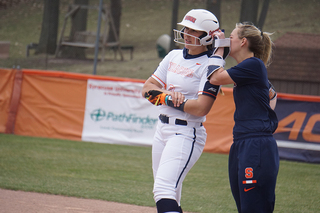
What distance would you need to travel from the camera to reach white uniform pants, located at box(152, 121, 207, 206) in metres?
2.99

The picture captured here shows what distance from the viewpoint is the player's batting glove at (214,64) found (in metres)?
2.92

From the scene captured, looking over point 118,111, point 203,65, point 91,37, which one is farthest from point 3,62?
point 203,65

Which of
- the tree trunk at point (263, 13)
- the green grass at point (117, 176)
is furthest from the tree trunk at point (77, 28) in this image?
the tree trunk at point (263, 13)

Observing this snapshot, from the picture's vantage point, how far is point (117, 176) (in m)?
6.15

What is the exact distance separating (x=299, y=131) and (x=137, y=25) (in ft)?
25.0

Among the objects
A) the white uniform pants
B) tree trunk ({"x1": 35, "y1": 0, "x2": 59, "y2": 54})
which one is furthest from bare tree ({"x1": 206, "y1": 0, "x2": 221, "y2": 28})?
the white uniform pants

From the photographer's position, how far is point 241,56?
10.1 feet

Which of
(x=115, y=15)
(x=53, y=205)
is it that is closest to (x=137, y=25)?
(x=115, y=15)

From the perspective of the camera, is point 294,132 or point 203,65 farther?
point 294,132

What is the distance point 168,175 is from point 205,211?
6.25 ft

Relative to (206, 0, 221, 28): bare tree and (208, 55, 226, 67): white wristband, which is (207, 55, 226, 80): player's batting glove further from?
(206, 0, 221, 28): bare tree

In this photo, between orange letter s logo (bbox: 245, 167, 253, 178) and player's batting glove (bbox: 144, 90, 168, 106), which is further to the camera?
player's batting glove (bbox: 144, 90, 168, 106)

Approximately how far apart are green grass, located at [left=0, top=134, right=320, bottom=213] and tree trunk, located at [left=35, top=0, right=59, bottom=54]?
369 cm

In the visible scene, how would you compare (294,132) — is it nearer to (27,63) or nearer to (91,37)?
(91,37)
